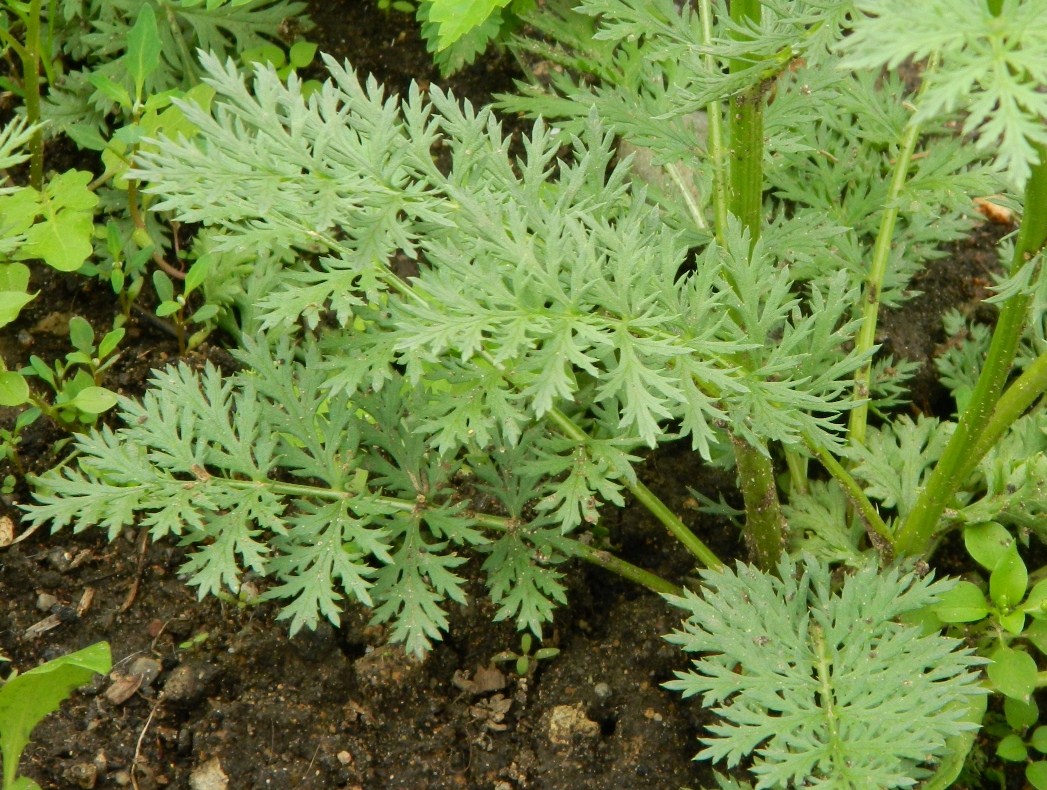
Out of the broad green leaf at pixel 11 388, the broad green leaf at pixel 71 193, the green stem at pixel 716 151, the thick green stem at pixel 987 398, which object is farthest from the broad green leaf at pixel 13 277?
the thick green stem at pixel 987 398

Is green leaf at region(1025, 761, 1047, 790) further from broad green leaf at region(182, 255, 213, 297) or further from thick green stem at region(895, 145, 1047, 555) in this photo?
broad green leaf at region(182, 255, 213, 297)

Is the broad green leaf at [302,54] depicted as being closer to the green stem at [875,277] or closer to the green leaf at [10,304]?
the green leaf at [10,304]

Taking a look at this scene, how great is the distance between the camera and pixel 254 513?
6.63 feet

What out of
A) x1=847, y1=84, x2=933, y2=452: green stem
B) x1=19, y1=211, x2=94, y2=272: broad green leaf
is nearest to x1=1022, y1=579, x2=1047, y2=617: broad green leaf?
x1=847, y1=84, x2=933, y2=452: green stem

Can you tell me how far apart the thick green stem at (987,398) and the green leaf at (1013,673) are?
0.26m

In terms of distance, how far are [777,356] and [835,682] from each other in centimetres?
57

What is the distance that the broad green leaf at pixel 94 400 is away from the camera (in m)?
2.48

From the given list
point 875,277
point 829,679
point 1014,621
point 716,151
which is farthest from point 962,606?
point 716,151

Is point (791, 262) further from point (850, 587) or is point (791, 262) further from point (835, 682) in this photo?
point (835, 682)

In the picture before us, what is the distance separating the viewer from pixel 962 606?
214 centimetres

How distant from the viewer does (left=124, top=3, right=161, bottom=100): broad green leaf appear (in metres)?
2.66

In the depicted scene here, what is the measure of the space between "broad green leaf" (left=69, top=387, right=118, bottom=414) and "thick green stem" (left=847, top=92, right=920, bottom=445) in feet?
5.43

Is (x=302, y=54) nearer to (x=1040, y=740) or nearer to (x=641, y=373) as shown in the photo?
(x=641, y=373)

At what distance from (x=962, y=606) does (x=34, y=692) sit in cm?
177
